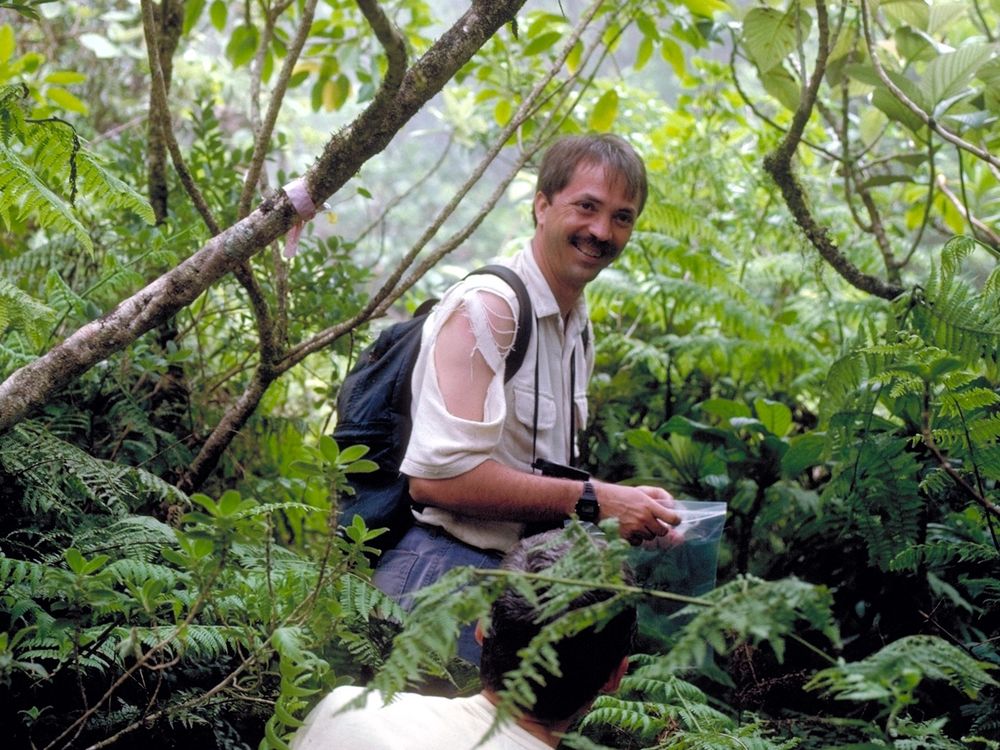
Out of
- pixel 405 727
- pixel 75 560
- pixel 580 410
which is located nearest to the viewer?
pixel 405 727

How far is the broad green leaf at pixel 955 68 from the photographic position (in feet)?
10.5

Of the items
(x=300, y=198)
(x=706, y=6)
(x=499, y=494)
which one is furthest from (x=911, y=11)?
(x=300, y=198)

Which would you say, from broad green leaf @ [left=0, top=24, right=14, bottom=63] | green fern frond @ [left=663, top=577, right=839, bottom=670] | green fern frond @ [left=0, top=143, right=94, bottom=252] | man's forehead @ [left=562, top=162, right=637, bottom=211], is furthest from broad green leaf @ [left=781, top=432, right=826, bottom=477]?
broad green leaf @ [left=0, top=24, right=14, bottom=63]

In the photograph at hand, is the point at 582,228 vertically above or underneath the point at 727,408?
above

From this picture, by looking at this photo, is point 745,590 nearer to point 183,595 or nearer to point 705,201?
point 183,595

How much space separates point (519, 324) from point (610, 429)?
151 cm

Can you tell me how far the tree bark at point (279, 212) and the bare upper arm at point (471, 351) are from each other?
1.79ft

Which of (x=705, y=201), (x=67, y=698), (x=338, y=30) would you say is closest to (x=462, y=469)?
(x=67, y=698)

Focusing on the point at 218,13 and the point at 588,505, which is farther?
the point at 218,13

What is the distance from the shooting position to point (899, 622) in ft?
10.6

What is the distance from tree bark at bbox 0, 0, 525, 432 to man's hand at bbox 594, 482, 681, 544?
1092 millimetres

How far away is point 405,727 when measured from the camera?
1.57m

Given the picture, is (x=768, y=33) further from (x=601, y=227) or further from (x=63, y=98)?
(x=63, y=98)

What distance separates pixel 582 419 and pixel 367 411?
71 cm
